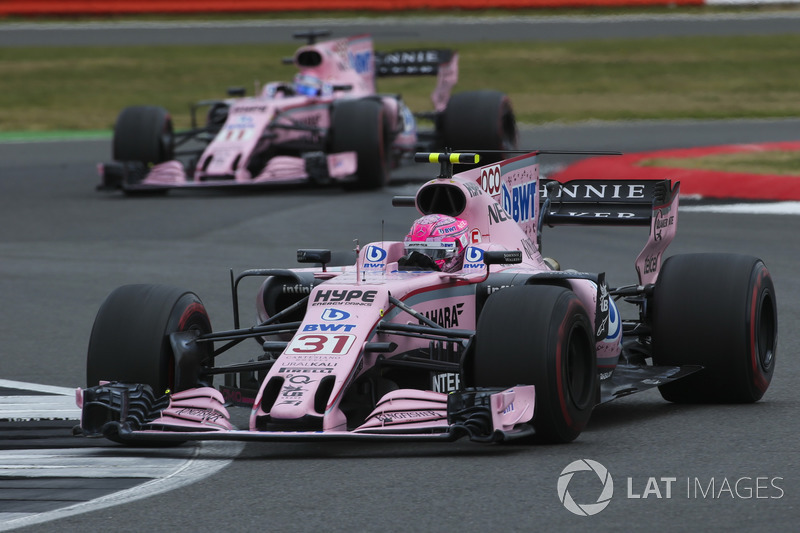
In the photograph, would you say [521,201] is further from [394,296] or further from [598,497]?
[598,497]

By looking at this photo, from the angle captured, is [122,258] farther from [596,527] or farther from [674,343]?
[596,527]

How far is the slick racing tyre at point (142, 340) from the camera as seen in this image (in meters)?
8.06

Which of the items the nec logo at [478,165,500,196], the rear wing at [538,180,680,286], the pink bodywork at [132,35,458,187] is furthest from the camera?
the pink bodywork at [132,35,458,187]

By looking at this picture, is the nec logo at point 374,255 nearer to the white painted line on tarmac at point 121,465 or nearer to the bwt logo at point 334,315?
the bwt logo at point 334,315

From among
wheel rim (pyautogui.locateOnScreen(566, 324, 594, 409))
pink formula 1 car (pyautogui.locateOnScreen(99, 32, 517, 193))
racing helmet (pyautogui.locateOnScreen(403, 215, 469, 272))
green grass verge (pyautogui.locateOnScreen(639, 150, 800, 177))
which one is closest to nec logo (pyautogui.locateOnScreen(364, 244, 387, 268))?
racing helmet (pyautogui.locateOnScreen(403, 215, 469, 272))

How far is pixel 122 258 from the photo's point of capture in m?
15.8

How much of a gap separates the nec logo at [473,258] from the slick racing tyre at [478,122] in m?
13.4

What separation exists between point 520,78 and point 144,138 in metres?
18.2

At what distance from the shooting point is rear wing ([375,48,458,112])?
78.1 ft

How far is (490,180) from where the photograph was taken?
31.4 ft

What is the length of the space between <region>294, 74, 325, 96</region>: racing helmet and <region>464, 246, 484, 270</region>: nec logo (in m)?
13.5

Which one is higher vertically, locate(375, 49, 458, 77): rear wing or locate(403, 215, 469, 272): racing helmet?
locate(375, 49, 458, 77): rear wing

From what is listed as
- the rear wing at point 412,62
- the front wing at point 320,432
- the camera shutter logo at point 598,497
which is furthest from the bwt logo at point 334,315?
the rear wing at point 412,62

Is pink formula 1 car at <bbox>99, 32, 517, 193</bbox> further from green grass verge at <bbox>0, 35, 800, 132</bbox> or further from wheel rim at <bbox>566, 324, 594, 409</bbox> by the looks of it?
wheel rim at <bbox>566, 324, 594, 409</bbox>
